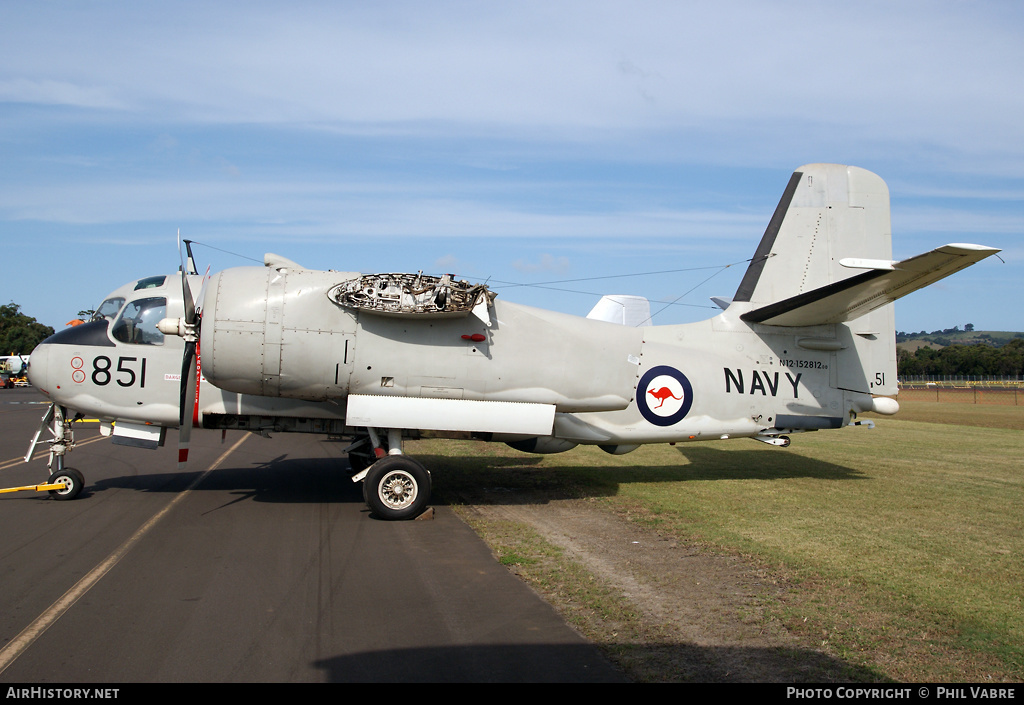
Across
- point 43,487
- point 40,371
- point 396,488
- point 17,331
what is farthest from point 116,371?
point 17,331

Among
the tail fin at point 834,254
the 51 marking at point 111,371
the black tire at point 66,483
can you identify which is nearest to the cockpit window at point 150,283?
the 51 marking at point 111,371

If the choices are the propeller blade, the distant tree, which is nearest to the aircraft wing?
the propeller blade

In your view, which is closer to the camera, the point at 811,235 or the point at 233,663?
the point at 233,663

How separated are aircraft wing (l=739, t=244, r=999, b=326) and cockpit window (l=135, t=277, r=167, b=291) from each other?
11.5m

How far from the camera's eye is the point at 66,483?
11.7 meters

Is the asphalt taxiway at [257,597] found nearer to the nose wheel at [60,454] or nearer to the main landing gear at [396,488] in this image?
the nose wheel at [60,454]

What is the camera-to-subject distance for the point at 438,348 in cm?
1117

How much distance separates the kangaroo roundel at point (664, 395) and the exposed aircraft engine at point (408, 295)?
4.21m

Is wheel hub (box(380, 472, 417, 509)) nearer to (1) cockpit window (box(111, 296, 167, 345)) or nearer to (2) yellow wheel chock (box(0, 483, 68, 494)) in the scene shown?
(1) cockpit window (box(111, 296, 167, 345))

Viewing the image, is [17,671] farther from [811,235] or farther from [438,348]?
[811,235]

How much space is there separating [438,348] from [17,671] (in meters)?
6.99

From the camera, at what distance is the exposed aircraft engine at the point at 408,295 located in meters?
10.7
